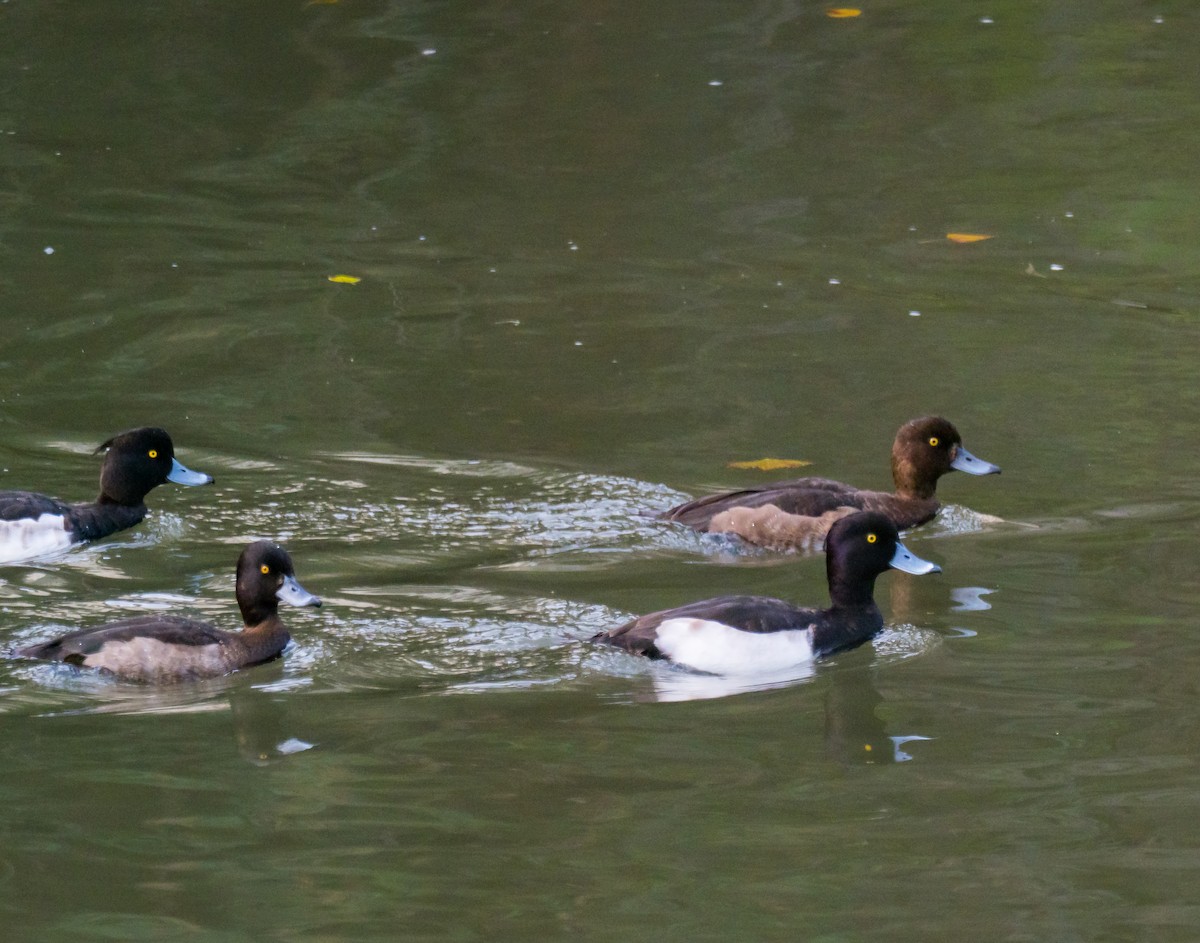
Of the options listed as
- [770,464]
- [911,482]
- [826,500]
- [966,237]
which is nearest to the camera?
[826,500]

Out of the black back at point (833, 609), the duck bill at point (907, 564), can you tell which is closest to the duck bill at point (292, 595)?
the black back at point (833, 609)

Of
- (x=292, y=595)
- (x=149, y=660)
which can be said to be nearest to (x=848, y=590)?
(x=292, y=595)

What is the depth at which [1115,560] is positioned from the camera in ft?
28.7

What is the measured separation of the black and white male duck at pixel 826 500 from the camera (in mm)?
9055

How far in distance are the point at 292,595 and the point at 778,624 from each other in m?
1.90

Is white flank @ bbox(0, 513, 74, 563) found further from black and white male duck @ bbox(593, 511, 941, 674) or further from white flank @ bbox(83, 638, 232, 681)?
black and white male duck @ bbox(593, 511, 941, 674)

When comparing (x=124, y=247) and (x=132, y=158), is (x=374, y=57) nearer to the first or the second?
(x=132, y=158)

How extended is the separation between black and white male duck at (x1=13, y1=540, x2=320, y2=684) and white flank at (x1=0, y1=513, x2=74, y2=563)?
4.40 ft

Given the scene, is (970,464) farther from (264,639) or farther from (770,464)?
(264,639)

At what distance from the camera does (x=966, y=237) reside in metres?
14.4

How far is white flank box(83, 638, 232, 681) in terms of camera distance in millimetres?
7441

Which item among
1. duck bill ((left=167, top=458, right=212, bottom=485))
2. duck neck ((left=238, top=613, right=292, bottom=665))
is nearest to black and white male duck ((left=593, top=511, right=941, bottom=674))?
duck neck ((left=238, top=613, right=292, bottom=665))

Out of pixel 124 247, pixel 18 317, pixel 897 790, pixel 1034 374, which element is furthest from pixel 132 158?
pixel 897 790

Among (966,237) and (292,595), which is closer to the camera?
(292,595)
